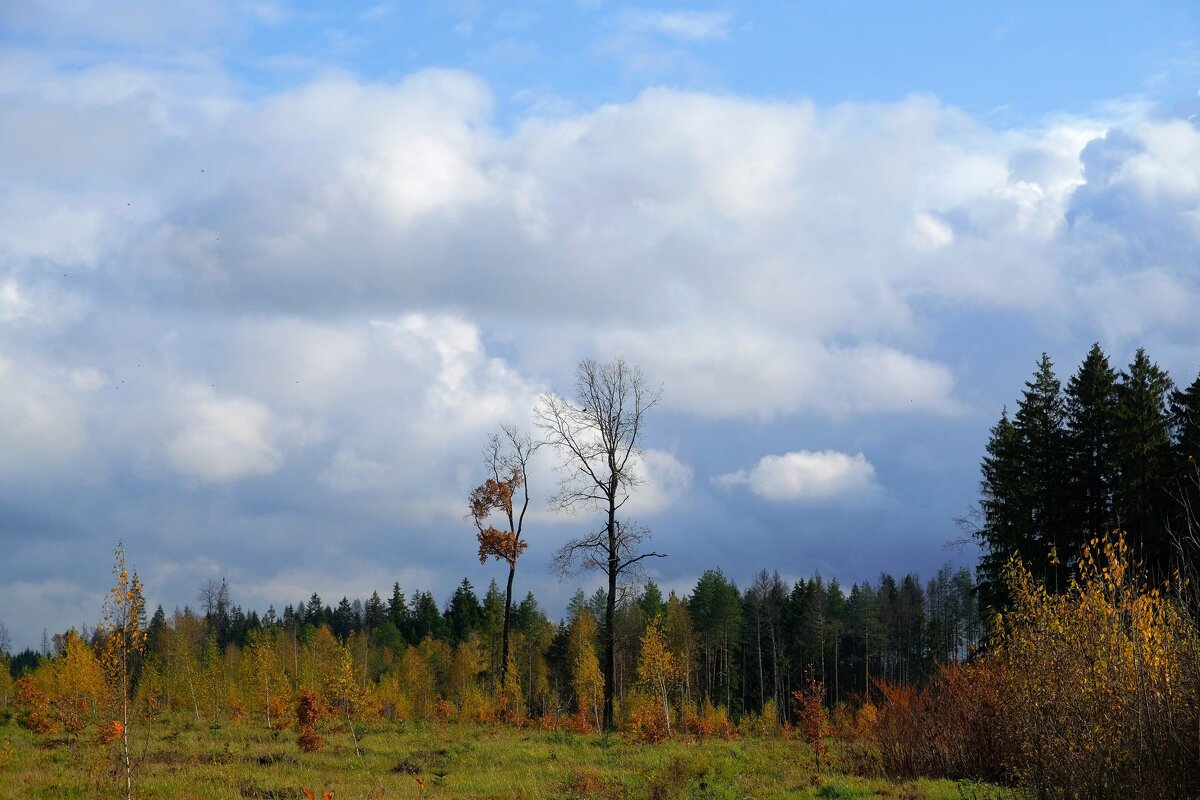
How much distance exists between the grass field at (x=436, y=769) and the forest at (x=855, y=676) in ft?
0.75

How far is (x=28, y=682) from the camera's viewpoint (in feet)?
129

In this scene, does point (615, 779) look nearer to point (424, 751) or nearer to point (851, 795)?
point (851, 795)

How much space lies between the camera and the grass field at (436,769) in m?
18.5

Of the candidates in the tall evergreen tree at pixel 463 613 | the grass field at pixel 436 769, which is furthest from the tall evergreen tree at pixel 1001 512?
the tall evergreen tree at pixel 463 613

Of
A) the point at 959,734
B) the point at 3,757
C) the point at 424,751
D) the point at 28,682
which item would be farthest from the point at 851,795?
the point at 28,682

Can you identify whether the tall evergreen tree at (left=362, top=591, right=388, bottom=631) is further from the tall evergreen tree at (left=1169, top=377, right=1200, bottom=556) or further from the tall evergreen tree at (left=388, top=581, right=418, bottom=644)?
the tall evergreen tree at (left=1169, top=377, right=1200, bottom=556)

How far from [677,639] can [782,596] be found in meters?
20.8

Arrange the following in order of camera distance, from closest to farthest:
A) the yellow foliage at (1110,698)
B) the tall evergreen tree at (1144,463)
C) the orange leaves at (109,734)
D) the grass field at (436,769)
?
the yellow foliage at (1110,698), the grass field at (436,769), the orange leaves at (109,734), the tall evergreen tree at (1144,463)

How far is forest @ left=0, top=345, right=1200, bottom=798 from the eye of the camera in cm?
1241

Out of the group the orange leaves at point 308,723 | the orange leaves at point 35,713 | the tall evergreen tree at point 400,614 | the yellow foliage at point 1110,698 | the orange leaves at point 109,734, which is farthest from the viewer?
the tall evergreen tree at point 400,614

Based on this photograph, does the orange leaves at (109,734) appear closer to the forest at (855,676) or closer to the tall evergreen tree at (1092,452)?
the forest at (855,676)

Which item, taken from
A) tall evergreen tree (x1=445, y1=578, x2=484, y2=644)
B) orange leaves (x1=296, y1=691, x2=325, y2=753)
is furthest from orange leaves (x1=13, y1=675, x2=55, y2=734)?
tall evergreen tree (x1=445, y1=578, x2=484, y2=644)

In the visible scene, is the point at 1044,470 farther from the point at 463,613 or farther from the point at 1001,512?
the point at 463,613

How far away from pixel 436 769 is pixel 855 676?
77654 mm
